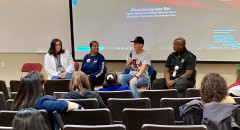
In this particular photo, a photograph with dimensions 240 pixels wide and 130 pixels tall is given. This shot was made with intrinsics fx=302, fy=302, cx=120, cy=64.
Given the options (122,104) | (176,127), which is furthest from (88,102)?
(176,127)

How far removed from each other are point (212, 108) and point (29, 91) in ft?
5.15

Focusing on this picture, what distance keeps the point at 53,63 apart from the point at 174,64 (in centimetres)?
220

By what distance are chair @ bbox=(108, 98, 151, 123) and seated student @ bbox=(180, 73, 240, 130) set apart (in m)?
0.66

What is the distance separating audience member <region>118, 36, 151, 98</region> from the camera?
5.06m

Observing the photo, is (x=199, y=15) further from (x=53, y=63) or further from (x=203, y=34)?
(x=53, y=63)

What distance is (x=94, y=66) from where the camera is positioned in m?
5.55

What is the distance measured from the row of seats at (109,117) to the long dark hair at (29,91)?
16 cm

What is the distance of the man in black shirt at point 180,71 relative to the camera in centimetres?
487

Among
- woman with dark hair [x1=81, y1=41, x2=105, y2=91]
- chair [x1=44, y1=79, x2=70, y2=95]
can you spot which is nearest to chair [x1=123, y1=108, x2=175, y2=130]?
chair [x1=44, y1=79, x2=70, y2=95]

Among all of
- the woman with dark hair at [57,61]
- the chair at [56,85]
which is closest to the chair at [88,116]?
the chair at [56,85]

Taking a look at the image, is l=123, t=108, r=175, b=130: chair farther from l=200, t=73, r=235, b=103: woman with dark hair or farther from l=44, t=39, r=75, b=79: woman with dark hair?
l=44, t=39, r=75, b=79: woman with dark hair

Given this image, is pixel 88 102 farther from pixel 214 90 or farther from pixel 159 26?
pixel 159 26

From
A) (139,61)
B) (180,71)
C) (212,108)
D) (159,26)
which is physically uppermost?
(159,26)

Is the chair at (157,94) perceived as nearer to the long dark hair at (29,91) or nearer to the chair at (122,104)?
the chair at (122,104)
